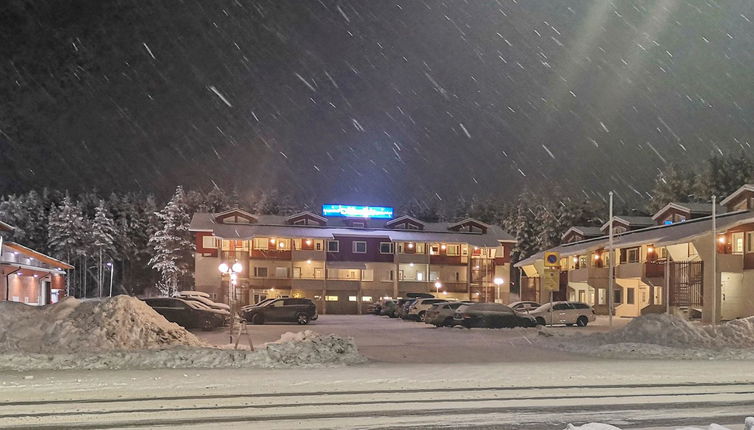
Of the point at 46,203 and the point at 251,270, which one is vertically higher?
the point at 46,203

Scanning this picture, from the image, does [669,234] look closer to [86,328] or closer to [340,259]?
[340,259]

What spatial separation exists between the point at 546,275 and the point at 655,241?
70.5 ft

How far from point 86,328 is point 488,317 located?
20.8 metres

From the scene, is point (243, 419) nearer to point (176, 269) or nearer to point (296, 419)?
point (296, 419)

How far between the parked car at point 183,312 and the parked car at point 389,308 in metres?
18.2

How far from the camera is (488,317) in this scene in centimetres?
3406

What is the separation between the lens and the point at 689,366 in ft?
55.9

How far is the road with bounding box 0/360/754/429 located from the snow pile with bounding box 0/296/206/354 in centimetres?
295

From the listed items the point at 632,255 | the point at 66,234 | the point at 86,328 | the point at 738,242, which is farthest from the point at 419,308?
the point at 66,234

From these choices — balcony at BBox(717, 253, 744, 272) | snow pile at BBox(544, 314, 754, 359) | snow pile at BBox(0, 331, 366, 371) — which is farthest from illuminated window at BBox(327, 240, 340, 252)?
snow pile at BBox(0, 331, 366, 371)

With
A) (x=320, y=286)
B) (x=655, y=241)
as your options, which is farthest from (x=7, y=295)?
(x=655, y=241)

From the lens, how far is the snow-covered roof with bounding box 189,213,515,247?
6144cm

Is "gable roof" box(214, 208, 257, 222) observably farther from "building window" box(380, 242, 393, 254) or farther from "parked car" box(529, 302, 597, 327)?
"parked car" box(529, 302, 597, 327)

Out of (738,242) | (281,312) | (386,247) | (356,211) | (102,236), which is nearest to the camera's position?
(281,312)
